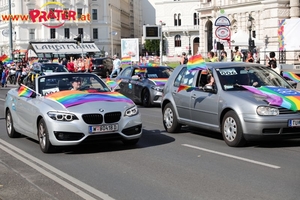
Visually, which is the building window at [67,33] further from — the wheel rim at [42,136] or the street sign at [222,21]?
the wheel rim at [42,136]

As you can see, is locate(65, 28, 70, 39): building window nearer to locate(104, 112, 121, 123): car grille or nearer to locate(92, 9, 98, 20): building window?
locate(92, 9, 98, 20): building window

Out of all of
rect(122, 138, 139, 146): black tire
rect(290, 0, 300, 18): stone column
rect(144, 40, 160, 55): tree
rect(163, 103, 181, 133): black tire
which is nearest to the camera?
rect(122, 138, 139, 146): black tire

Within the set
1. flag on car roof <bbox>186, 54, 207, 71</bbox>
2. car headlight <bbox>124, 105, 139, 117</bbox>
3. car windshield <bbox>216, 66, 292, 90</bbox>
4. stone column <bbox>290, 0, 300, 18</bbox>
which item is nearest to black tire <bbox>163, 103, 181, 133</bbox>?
flag on car roof <bbox>186, 54, 207, 71</bbox>

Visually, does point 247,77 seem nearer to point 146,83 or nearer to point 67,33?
point 146,83

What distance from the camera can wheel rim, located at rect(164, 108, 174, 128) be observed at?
12520 mm

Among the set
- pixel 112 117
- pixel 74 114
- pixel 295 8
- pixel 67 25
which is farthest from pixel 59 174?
pixel 67 25

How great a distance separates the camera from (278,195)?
657 centimetres

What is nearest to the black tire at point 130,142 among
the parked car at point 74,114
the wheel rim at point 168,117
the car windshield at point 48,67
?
the parked car at point 74,114

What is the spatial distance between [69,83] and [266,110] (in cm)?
413

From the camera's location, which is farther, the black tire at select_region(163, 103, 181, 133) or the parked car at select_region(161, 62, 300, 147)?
the black tire at select_region(163, 103, 181, 133)

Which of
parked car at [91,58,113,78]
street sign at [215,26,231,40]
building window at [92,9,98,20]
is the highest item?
building window at [92,9,98,20]

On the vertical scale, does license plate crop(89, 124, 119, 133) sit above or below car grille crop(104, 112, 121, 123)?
below

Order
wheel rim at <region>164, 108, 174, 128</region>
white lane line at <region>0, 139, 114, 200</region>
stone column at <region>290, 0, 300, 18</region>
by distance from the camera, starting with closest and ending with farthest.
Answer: white lane line at <region>0, 139, 114, 200</region>
wheel rim at <region>164, 108, 174, 128</region>
stone column at <region>290, 0, 300, 18</region>

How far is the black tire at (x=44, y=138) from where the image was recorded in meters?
9.80
